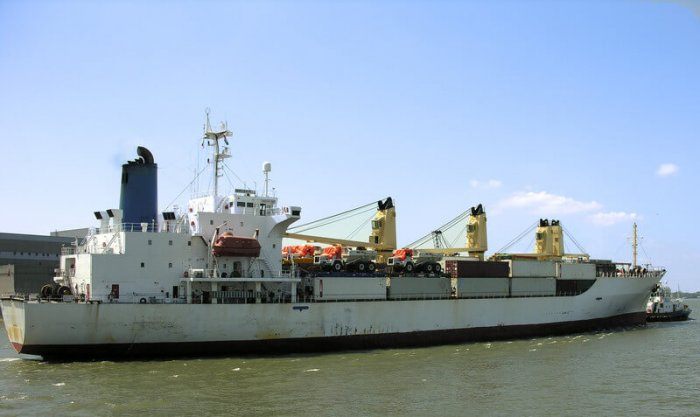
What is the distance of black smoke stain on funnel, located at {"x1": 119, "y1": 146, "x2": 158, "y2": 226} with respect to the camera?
31.2 metres

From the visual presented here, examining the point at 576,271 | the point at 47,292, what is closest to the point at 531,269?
the point at 576,271

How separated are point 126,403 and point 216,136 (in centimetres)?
1673

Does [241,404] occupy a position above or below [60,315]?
below

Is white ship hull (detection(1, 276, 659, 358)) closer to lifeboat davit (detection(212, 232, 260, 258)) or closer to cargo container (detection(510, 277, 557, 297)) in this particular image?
cargo container (detection(510, 277, 557, 297))

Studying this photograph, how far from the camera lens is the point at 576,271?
45344 mm

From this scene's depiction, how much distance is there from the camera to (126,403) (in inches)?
815

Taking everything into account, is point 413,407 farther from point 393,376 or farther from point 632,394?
point 632,394

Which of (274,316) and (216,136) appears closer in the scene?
(274,316)

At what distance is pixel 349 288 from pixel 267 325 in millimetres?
5731

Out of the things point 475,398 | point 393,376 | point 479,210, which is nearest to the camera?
point 475,398

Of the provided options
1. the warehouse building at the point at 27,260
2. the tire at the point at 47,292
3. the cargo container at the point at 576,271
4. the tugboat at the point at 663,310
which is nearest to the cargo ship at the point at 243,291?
the tire at the point at 47,292

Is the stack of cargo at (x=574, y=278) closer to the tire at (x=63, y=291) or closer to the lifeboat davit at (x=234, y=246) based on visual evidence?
the lifeboat davit at (x=234, y=246)

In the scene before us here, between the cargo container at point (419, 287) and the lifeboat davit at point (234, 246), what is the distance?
352 inches

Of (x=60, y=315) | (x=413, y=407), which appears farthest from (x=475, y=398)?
(x=60, y=315)
